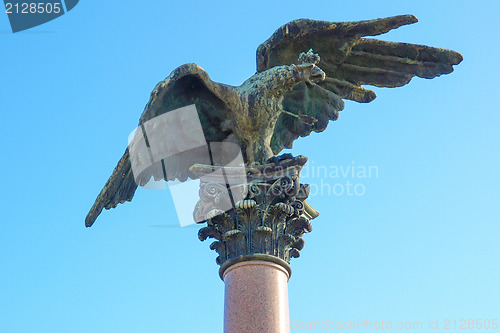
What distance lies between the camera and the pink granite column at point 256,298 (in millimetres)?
9102

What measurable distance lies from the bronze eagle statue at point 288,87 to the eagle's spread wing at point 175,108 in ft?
0.05

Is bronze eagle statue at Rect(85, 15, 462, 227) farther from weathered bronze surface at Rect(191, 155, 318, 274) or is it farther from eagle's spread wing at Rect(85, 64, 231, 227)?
weathered bronze surface at Rect(191, 155, 318, 274)

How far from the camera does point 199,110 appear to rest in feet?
38.0

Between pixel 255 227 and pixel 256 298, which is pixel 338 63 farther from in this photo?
pixel 256 298

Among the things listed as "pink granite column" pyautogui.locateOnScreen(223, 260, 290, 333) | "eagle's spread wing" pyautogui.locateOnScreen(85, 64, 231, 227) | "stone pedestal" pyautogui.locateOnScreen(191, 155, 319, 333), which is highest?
"eagle's spread wing" pyautogui.locateOnScreen(85, 64, 231, 227)

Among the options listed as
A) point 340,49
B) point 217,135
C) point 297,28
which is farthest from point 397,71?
point 217,135

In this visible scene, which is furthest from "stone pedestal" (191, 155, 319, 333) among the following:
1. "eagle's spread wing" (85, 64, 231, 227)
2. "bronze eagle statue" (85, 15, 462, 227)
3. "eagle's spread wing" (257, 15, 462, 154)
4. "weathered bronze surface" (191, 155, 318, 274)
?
"eagle's spread wing" (257, 15, 462, 154)

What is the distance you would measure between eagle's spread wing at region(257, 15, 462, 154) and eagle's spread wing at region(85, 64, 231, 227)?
36.4 inches

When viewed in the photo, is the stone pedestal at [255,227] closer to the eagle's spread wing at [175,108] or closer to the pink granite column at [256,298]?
the pink granite column at [256,298]

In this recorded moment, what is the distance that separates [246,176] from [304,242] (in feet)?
4.01

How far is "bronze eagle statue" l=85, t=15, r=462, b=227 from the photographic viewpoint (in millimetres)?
11109

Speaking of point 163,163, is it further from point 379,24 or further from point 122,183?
point 379,24

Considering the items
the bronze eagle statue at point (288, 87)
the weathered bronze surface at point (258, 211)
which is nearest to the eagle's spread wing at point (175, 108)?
the bronze eagle statue at point (288, 87)

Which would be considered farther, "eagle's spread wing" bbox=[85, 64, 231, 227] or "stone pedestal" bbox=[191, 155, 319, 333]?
"eagle's spread wing" bbox=[85, 64, 231, 227]
